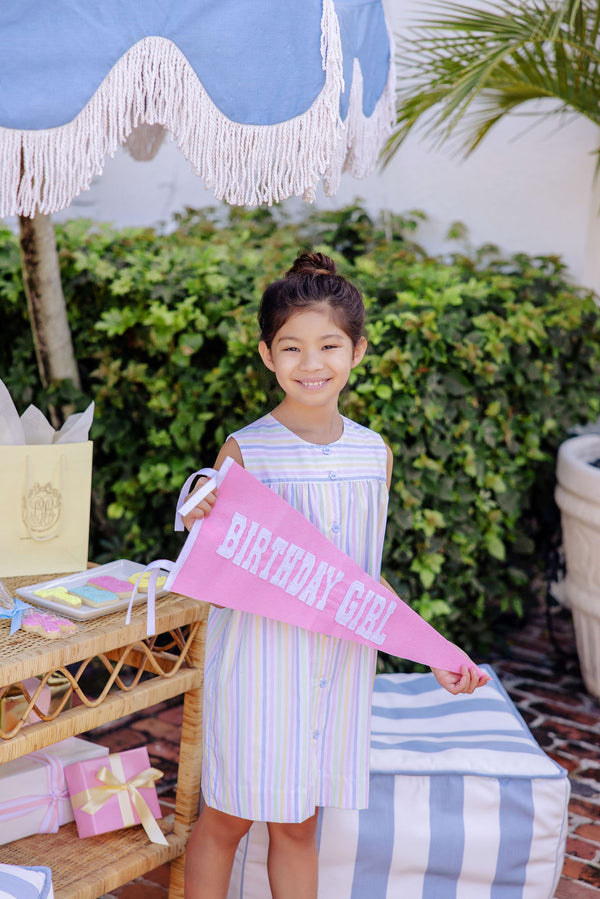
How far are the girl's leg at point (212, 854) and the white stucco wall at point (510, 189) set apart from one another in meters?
3.23

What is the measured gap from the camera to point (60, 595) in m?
2.03

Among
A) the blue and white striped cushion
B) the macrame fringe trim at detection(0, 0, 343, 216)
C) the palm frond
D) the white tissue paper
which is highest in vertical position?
the palm frond

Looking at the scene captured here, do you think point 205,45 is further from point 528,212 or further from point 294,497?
point 528,212

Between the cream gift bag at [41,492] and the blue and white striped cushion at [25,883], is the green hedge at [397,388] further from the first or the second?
the blue and white striped cushion at [25,883]

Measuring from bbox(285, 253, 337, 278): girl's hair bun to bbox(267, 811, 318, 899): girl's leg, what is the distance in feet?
3.88

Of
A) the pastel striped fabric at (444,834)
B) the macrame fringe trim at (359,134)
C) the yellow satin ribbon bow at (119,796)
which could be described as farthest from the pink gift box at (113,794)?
the macrame fringe trim at (359,134)

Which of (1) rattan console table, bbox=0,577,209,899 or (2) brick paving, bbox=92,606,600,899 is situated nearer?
(1) rattan console table, bbox=0,577,209,899

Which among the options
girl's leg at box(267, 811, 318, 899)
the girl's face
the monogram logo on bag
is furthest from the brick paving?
the girl's face

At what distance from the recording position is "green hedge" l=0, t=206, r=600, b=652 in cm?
327

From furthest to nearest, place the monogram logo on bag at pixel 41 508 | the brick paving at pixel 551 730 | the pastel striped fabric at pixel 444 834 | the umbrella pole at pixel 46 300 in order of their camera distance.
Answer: the umbrella pole at pixel 46 300, the brick paving at pixel 551 730, the pastel striped fabric at pixel 444 834, the monogram logo on bag at pixel 41 508

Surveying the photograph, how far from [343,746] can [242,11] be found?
59.9 inches

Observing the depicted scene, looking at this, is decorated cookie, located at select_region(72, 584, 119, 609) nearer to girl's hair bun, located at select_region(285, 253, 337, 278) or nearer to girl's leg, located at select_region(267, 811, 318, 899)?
girl's leg, located at select_region(267, 811, 318, 899)

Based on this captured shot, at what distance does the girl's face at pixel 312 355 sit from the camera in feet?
6.19

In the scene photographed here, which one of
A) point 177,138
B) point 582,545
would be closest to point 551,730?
point 582,545
